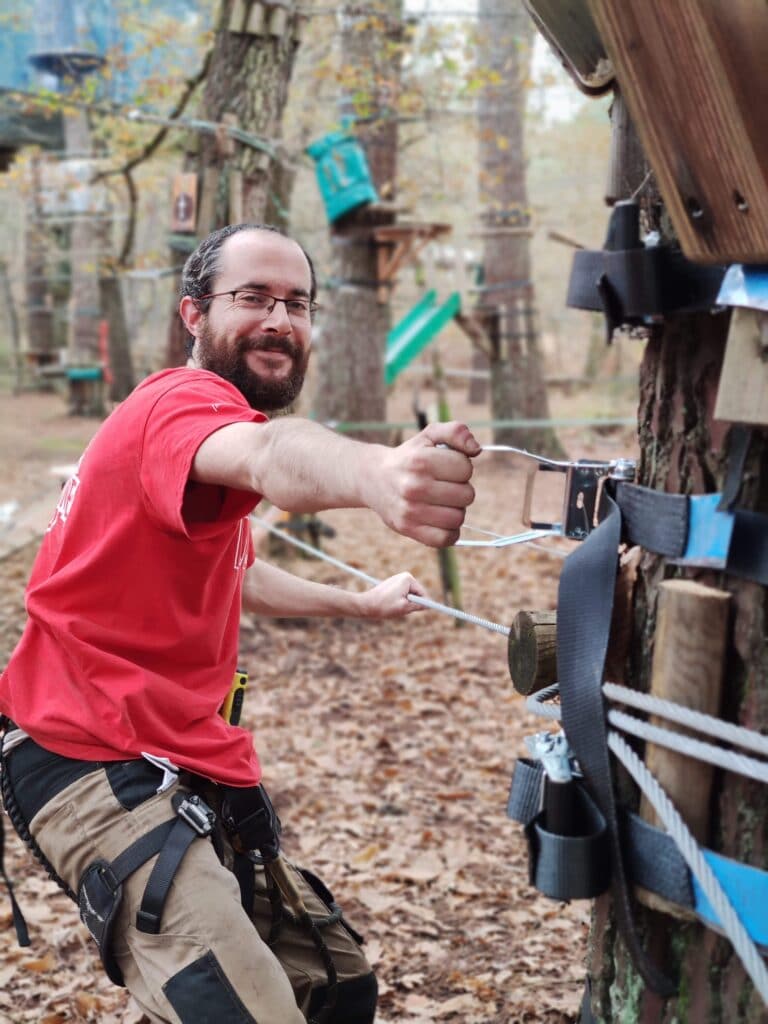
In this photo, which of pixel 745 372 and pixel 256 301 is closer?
pixel 745 372

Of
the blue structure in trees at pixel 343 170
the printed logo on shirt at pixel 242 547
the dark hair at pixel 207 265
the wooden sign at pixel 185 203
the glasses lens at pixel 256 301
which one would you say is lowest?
the printed logo on shirt at pixel 242 547

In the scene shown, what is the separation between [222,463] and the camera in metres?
1.90

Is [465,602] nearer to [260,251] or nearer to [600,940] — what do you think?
[260,251]

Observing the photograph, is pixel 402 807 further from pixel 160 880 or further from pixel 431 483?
pixel 431 483

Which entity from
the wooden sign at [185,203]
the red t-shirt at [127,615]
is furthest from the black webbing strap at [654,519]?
the wooden sign at [185,203]

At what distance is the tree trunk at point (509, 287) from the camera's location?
13672mm

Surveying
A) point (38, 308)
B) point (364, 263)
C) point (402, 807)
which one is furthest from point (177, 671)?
point (38, 308)

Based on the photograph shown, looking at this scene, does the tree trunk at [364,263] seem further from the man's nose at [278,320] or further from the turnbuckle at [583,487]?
the turnbuckle at [583,487]

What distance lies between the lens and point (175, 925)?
2.20 metres

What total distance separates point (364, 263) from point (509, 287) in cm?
370

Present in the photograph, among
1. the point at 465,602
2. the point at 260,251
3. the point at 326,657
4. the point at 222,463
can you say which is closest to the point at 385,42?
the point at 465,602

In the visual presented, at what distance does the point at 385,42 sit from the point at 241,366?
9321mm

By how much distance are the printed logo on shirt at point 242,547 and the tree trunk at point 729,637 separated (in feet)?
3.84

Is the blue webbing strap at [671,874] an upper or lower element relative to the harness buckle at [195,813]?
upper
